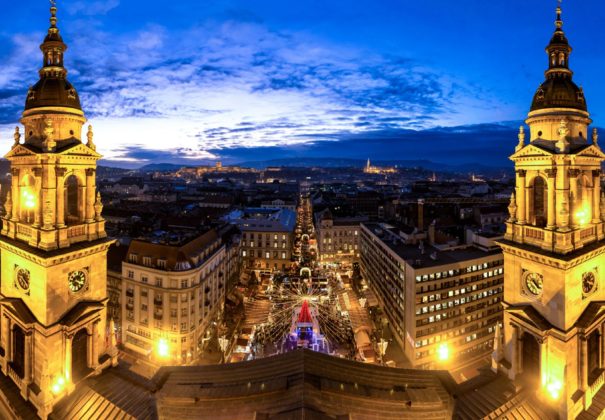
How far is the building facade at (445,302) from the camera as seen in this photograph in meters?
51.8

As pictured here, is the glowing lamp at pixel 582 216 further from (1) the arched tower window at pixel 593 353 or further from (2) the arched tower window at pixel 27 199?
(2) the arched tower window at pixel 27 199

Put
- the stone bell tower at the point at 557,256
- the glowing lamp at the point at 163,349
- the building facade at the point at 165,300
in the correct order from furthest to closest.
→ the building facade at the point at 165,300, the glowing lamp at the point at 163,349, the stone bell tower at the point at 557,256

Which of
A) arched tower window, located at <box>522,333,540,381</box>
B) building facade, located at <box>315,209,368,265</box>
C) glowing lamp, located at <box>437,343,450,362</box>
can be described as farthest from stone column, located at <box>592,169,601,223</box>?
building facade, located at <box>315,209,368,265</box>

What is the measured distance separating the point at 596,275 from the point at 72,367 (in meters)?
26.0

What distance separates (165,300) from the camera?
48906mm

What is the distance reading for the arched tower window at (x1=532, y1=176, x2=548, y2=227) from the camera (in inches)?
781

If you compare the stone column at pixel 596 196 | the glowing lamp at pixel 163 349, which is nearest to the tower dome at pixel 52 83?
the stone column at pixel 596 196

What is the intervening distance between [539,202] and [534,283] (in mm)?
4232

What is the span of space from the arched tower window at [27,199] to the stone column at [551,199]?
80.1ft

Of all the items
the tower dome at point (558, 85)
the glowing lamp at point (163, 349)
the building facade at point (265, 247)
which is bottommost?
the glowing lamp at point (163, 349)

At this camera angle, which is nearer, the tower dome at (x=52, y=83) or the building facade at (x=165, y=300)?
the tower dome at (x=52, y=83)

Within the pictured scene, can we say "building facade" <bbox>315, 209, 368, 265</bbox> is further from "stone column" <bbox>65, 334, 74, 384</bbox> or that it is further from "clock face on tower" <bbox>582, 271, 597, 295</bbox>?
"stone column" <bbox>65, 334, 74, 384</bbox>

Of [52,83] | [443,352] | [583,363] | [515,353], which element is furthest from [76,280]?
[443,352]

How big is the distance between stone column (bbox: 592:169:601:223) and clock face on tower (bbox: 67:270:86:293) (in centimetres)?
2550
